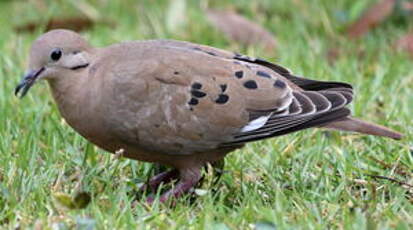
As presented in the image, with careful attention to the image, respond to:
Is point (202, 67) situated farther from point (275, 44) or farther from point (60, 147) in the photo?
point (275, 44)

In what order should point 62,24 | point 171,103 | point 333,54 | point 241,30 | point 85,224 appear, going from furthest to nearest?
point 62,24 → point 241,30 → point 333,54 → point 171,103 → point 85,224

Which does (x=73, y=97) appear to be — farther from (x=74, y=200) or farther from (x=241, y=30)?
(x=241, y=30)

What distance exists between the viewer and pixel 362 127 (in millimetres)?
4430

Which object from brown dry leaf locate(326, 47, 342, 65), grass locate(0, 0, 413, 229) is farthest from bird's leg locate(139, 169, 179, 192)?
brown dry leaf locate(326, 47, 342, 65)

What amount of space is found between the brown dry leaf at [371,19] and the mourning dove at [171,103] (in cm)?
264

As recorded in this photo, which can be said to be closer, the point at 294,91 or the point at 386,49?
the point at 294,91

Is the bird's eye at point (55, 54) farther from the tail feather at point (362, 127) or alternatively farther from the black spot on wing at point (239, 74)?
the tail feather at point (362, 127)

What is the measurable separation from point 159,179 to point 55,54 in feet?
2.66

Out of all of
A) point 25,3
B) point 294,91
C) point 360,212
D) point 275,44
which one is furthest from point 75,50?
point 25,3

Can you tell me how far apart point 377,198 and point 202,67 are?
101 cm

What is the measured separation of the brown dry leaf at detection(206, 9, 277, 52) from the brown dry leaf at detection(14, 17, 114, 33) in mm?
962

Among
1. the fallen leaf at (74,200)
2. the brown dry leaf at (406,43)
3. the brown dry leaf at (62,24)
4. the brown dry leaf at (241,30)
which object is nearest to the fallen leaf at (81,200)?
the fallen leaf at (74,200)

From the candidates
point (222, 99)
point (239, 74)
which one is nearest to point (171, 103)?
point (222, 99)

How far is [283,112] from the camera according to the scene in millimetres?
4387
